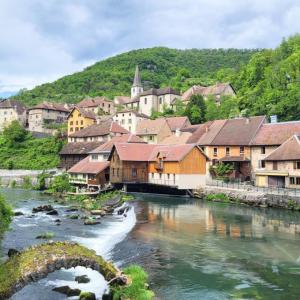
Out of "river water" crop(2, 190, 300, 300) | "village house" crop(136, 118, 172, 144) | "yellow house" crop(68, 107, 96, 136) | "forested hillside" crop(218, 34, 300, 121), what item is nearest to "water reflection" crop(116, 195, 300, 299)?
"river water" crop(2, 190, 300, 300)

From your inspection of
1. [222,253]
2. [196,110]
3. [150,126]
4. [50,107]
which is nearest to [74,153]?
[150,126]

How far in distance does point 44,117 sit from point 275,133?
69.2m

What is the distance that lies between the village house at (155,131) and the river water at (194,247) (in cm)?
3584

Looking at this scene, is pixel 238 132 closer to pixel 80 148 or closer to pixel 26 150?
pixel 80 148

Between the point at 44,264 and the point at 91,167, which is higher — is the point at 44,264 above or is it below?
below

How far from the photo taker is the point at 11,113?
11044 centimetres

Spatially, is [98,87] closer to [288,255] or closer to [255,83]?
[255,83]

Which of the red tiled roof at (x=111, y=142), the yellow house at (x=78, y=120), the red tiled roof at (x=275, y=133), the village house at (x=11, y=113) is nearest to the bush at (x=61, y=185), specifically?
the red tiled roof at (x=111, y=142)

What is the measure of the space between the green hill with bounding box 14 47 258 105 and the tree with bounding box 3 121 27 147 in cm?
4537

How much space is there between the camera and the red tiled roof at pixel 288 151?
43781 millimetres

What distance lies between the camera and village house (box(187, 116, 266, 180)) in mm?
54625

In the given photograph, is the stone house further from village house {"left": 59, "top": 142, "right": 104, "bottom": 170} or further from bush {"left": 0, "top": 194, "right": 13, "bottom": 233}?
bush {"left": 0, "top": 194, "right": 13, "bottom": 233}

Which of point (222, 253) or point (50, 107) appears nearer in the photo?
point (222, 253)

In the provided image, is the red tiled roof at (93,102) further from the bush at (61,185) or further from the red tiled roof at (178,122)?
the bush at (61,185)
